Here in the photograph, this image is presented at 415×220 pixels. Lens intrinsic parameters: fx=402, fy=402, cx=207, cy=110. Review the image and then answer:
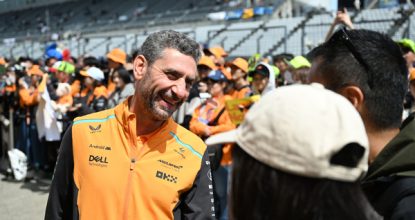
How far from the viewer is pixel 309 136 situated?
90 centimetres

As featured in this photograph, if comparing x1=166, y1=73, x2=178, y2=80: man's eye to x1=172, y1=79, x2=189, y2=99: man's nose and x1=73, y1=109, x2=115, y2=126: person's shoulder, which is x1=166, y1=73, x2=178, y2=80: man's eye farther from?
x1=73, y1=109, x2=115, y2=126: person's shoulder

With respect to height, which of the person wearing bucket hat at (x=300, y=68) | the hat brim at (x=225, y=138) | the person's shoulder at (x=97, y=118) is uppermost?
the hat brim at (x=225, y=138)

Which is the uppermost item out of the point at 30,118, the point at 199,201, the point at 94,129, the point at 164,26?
the point at 94,129

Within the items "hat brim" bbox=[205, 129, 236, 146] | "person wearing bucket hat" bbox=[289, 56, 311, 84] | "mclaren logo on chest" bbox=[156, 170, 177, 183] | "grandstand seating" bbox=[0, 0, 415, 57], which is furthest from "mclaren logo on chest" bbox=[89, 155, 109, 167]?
"grandstand seating" bbox=[0, 0, 415, 57]

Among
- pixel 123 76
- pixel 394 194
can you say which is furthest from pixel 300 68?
pixel 394 194

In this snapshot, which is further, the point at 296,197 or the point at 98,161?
the point at 98,161

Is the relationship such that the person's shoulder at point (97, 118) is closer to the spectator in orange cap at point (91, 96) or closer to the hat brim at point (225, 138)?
the hat brim at point (225, 138)

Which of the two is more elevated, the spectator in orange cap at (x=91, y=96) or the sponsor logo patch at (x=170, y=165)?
the sponsor logo patch at (x=170, y=165)

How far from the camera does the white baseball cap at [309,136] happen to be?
90cm

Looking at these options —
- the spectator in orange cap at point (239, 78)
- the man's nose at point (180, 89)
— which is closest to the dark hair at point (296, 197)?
the man's nose at point (180, 89)

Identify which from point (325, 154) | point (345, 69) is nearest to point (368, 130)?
point (345, 69)

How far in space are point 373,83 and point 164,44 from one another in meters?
1.00

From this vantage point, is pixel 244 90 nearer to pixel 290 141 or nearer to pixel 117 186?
pixel 117 186

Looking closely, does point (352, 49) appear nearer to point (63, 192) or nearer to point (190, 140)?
point (190, 140)
